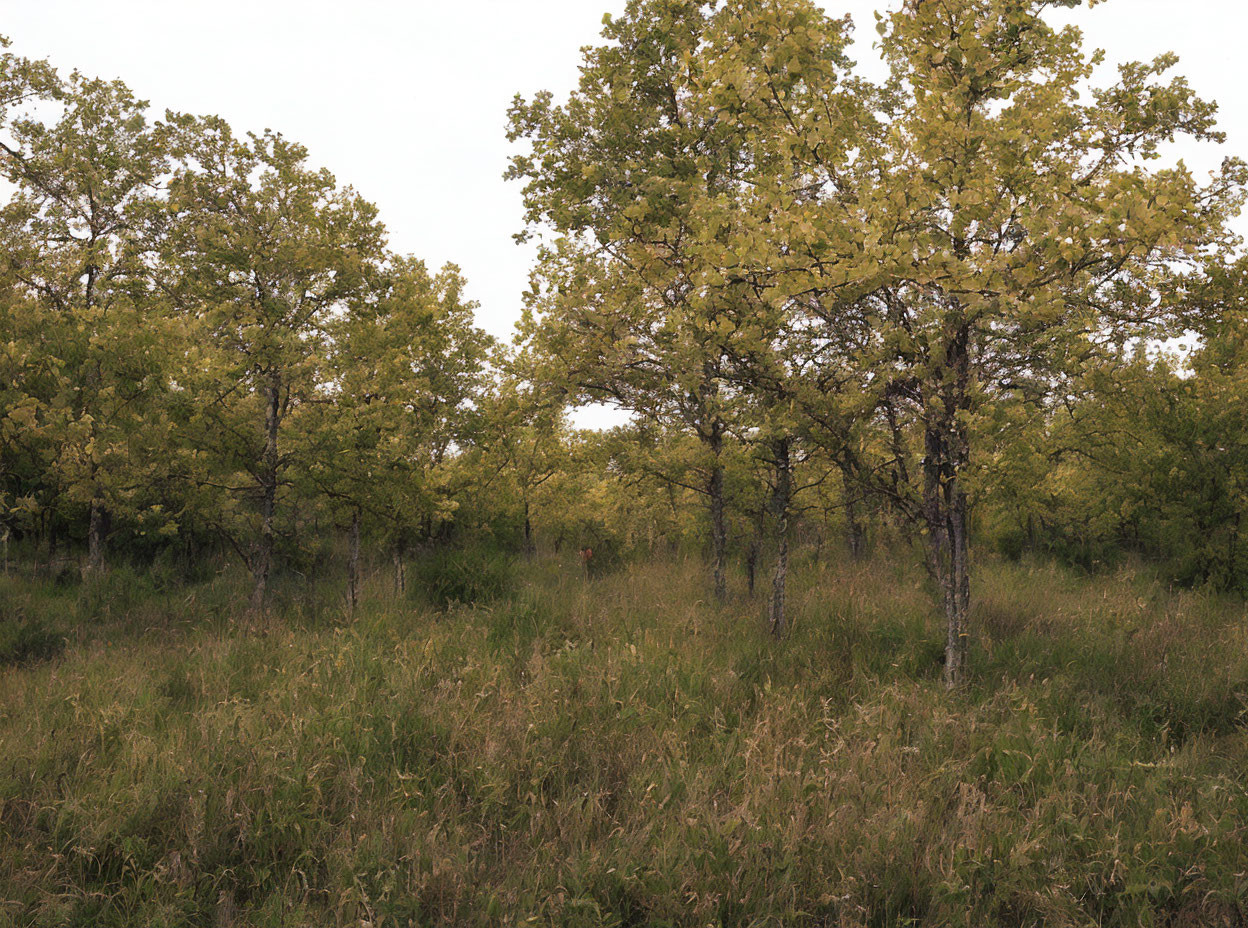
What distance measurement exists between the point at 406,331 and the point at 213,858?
913 cm

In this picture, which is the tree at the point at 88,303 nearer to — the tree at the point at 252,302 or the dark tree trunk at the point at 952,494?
the tree at the point at 252,302

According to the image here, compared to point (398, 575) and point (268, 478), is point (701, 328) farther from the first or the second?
point (398, 575)

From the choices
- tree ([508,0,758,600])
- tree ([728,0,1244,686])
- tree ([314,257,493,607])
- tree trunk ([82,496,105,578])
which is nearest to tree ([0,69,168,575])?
tree trunk ([82,496,105,578])

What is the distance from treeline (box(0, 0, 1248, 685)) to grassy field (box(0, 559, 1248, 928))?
133cm

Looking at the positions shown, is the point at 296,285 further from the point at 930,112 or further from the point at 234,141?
the point at 930,112

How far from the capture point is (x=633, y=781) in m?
4.70

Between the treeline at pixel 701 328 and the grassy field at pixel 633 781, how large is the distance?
4.36 ft

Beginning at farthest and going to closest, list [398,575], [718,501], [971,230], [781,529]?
1. [398,575]
2. [718,501]
3. [781,529]
4. [971,230]

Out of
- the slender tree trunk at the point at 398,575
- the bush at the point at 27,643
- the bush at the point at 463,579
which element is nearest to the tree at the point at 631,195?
the bush at the point at 463,579

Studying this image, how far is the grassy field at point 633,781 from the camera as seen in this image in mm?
3721

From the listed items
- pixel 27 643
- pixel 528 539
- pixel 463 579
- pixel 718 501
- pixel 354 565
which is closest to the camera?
pixel 27 643

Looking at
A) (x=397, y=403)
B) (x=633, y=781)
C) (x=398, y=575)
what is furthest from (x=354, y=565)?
(x=633, y=781)

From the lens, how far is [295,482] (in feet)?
32.8

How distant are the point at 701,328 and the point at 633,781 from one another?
12.8 feet
